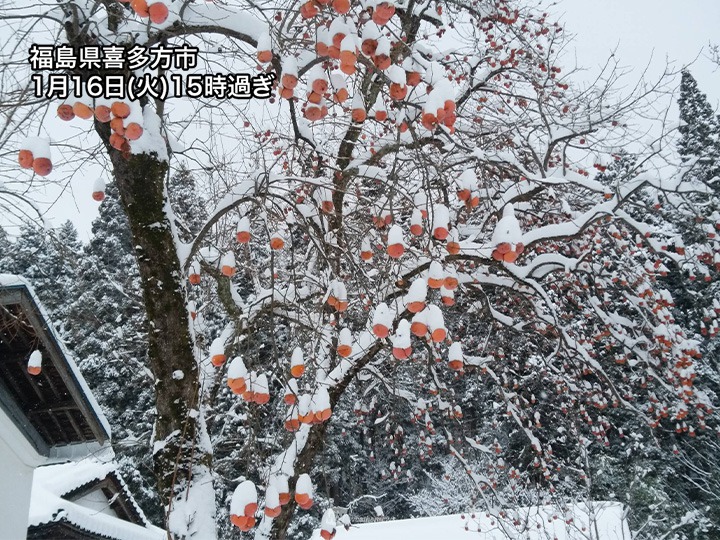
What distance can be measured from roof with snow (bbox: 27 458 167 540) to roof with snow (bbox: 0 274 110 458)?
3.69 ft

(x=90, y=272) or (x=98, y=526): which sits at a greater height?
(x=90, y=272)

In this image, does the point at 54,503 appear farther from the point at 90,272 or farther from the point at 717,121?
the point at 717,121

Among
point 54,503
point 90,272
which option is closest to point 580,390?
point 54,503

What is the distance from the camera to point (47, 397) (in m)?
4.49

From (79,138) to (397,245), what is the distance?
2709 millimetres

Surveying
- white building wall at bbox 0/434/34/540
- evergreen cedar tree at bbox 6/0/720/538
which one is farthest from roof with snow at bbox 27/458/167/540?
evergreen cedar tree at bbox 6/0/720/538

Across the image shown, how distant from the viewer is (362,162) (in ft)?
12.8

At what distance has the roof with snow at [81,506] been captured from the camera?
680cm

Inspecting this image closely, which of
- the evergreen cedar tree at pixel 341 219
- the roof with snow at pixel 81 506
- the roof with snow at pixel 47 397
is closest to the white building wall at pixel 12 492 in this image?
the roof with snow at pixel 47 397

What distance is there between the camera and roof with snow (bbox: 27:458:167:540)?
6.80m

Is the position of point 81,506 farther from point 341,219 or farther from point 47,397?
point 341,219

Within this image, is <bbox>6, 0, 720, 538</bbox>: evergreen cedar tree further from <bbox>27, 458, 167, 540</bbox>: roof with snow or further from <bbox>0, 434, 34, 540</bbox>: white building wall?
<bbox>27, 458, 167, 540</bbox>: roof with snow

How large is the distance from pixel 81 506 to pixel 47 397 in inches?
170

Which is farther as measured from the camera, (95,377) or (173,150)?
(95,377)
